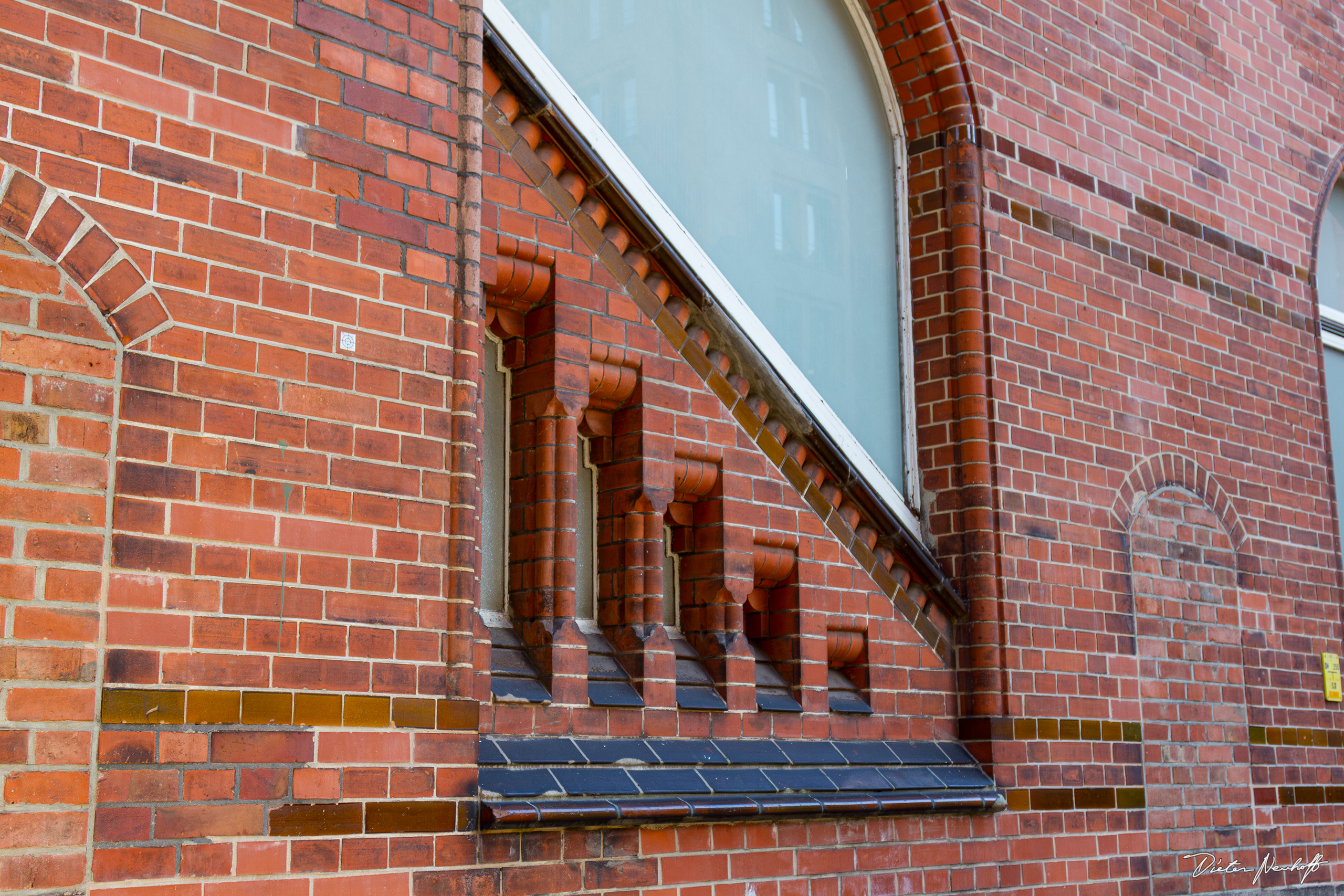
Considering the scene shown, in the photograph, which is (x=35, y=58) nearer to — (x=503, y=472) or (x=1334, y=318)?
(x=503, y=472)

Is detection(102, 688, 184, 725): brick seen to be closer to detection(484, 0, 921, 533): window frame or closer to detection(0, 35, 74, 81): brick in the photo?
detection(0, 35, 74, 81): brick

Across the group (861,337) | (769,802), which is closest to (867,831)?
(769,802)

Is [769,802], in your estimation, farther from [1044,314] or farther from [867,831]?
[1044,314]

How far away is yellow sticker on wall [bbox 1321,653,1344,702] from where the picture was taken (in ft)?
23.4

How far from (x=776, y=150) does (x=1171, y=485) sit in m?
2.61

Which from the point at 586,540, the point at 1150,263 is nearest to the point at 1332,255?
the point at 1150,263

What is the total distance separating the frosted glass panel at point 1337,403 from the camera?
827cm

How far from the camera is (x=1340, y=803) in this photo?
A: 6.99m

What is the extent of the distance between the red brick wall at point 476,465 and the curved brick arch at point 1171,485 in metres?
0.02

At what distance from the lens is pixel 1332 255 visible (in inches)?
339

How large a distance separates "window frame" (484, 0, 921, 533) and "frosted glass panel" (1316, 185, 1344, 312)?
3744 mm

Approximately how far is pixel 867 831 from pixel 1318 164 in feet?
17.6

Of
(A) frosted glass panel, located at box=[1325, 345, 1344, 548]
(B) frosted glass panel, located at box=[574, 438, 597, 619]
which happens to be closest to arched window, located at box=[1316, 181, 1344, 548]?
(A) frosted glass panel, located at box=[1325, 345, 1344, 548]

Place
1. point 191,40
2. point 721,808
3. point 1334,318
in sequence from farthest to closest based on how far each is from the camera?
point 1334,318 → point 721,808 → point 191,40
